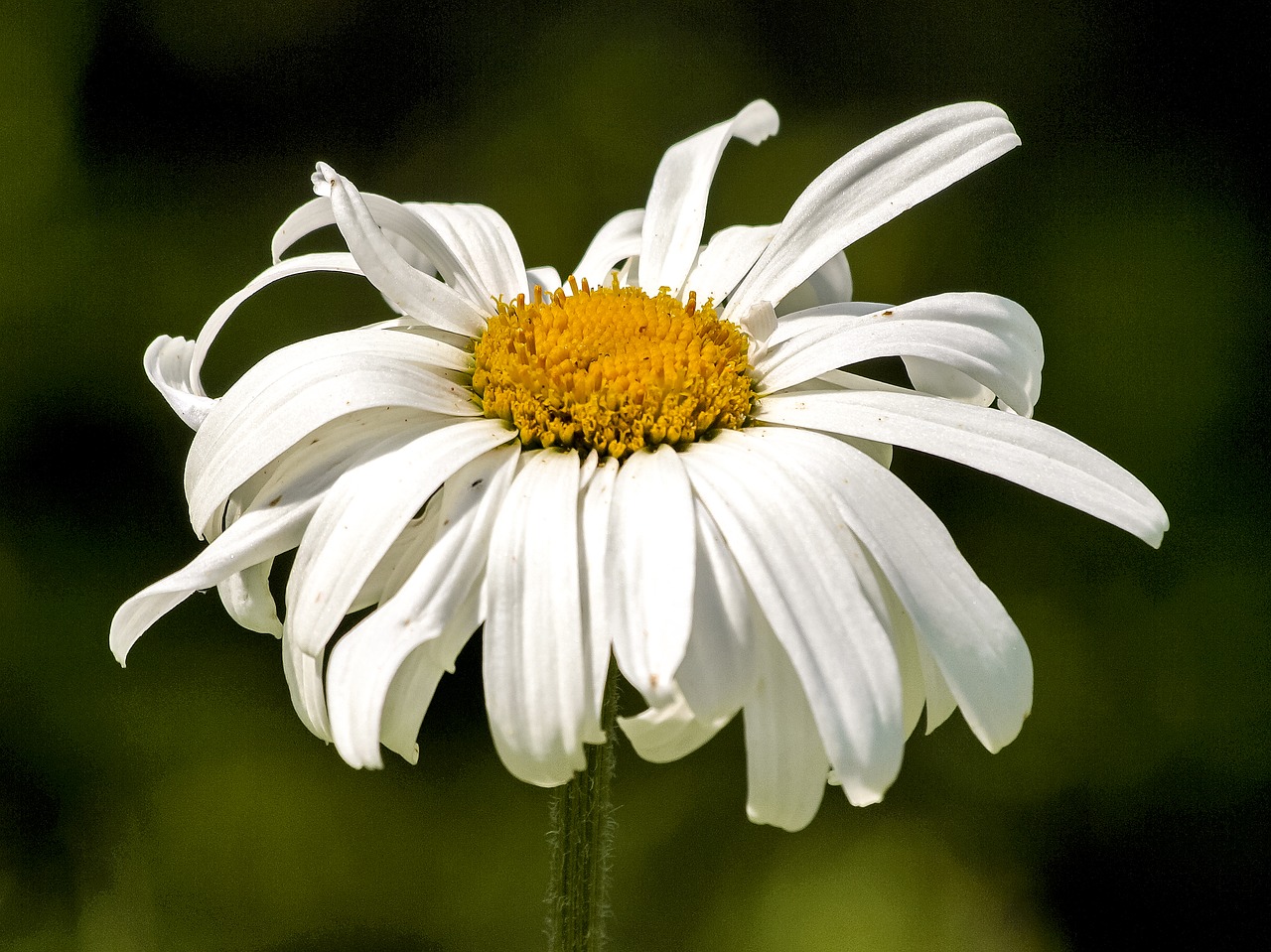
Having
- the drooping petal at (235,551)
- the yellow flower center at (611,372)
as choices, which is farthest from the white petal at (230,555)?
the yellow flower center at (611,372)

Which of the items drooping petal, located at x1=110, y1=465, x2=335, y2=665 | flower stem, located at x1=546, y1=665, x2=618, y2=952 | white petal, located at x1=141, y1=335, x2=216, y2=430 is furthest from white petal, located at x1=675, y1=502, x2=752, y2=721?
white petal, located at x1=141, y1=335, x2=216, y2=430

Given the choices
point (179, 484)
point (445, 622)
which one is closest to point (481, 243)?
point (445, 622)

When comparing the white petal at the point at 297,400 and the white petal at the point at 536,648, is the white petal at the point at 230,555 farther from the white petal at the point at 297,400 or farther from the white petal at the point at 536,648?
the white petal at the point at 536,648

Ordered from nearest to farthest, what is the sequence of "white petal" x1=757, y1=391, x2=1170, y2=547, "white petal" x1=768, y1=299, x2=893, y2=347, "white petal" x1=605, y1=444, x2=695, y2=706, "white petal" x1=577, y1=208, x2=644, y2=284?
"white petal" x1=605, y1=444, x2=695, y2=706, "white petal" x1=757, y1=391, x2=1170, y2=547, "white petal" x1=768, y1=299, x2=893, y2=347, "white petal" x1=577, y1=208, x2=644, y2=284

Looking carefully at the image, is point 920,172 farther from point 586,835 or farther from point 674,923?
point 674,923

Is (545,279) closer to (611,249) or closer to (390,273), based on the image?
(611,249)

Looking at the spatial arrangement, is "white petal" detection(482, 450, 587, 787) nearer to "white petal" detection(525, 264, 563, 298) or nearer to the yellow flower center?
the yellow flower center
